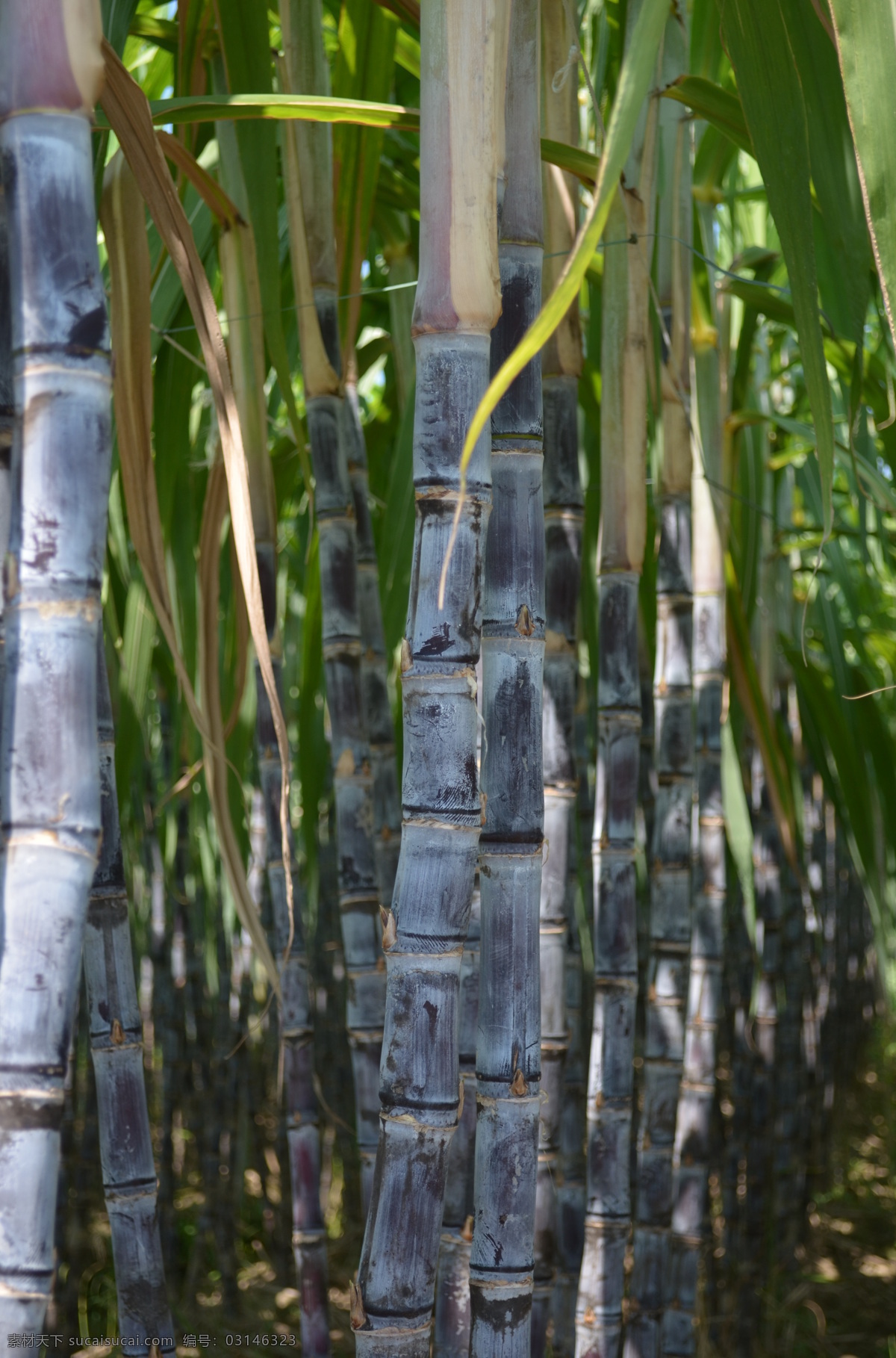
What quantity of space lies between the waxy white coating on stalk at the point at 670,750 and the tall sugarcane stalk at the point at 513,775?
30 cm

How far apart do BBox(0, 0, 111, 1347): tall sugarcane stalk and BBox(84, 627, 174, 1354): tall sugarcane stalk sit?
23cm

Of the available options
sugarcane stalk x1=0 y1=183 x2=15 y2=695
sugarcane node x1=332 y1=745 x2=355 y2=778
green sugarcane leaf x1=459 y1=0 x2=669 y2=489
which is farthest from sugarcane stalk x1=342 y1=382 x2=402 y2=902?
green sugarcane leaf x1=459 y1=0 x2=669 y2=489

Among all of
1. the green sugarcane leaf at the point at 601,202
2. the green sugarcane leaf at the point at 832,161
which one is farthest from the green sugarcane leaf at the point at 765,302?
the green sugarcane leaf at the point at 601,202

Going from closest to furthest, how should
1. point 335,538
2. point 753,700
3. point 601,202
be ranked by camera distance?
1. point 601,202
2. point 335,538
3. point 753,700

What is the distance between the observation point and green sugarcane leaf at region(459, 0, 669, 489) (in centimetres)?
25

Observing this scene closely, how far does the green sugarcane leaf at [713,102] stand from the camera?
68cm

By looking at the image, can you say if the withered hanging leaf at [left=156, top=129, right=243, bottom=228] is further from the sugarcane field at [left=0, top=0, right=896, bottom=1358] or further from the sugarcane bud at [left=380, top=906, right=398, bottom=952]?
the sugarcane bud at [left=380, top=906, right=398, bottom=952]

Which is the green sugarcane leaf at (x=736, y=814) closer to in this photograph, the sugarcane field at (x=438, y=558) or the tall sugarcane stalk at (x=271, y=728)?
the sugarcane field at (x=438, y=558)

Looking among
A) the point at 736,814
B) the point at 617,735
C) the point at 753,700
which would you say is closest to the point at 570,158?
the point at 617,735

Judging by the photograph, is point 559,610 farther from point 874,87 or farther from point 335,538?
point 874,87

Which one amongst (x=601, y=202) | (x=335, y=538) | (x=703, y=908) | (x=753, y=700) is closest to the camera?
(x=601, y=202)

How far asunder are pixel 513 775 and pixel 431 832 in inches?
3.5

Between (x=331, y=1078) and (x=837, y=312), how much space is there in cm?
201

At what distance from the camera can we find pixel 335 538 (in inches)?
27.9
